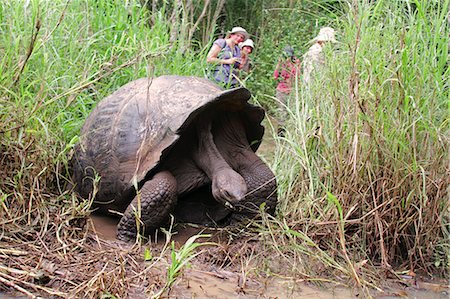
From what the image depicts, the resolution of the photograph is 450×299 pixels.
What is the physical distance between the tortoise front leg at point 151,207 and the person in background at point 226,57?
2325mm

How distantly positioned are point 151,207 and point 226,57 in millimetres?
3447

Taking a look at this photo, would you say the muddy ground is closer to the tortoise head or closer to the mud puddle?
the mud puddle

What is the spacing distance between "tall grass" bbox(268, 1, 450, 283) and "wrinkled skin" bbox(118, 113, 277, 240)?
1.07 feet

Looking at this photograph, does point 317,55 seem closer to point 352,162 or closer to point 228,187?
point 352,162

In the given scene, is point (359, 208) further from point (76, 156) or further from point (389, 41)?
point (76, 156)

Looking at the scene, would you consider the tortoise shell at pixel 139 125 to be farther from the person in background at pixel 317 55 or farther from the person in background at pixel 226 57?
the person in background at pixel 226 57

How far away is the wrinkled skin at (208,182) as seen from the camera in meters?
3.85

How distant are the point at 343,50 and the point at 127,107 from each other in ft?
4.62

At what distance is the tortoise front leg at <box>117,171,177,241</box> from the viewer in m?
3.85

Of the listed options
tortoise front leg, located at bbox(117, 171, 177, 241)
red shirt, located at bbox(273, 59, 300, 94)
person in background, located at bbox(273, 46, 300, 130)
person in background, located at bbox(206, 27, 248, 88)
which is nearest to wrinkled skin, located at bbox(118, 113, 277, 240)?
tortoise front leg, located at bbox(117, 171, 177, 241)

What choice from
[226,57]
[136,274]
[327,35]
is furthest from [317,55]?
[226,57]

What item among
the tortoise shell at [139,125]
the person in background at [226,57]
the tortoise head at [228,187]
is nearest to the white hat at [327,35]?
the tortoise shell at [139,125]

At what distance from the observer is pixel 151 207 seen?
12.6 feet

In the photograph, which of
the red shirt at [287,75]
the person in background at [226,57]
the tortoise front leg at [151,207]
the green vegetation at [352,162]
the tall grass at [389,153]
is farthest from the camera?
the person in background at [226,57]
